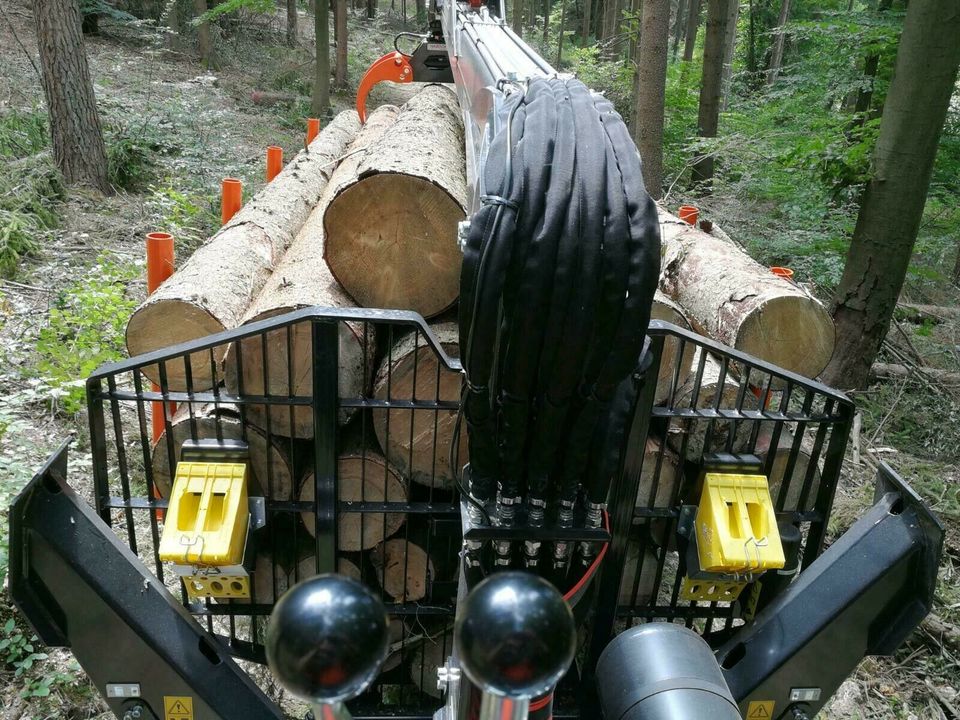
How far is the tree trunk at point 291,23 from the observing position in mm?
18723

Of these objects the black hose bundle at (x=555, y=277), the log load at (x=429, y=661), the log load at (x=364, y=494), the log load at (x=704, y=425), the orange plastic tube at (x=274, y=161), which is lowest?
the log load at (x=429, y=661)

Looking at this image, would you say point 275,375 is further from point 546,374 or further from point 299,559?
point 546,374

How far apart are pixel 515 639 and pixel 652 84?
295 inches

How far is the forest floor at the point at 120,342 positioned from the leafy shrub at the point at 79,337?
12 mm

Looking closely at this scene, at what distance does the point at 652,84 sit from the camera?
7465 mm

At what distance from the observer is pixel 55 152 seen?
7641 mm

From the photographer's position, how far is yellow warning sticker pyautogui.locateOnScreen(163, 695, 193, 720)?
2108 millimetres

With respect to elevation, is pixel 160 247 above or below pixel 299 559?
above

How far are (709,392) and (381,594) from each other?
143cm

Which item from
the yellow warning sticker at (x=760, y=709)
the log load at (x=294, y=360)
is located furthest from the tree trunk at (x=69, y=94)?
the yellow warning sticker at (x=760, y=709)

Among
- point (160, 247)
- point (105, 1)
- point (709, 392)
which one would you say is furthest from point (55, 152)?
point (105, 1)

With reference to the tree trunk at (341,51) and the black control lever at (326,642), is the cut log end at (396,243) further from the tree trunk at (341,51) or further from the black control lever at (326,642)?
the tree trunk at (341,51)

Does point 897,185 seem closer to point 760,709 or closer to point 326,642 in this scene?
point 760,709

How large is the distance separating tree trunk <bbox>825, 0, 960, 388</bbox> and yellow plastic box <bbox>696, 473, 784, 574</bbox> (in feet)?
11.8
